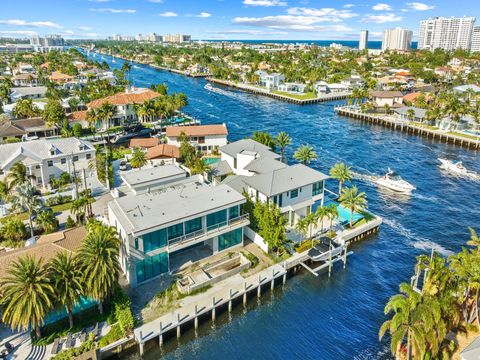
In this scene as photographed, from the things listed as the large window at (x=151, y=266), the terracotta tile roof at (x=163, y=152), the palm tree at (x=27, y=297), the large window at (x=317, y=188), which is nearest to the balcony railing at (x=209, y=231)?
the large window at (x=151, y=266)

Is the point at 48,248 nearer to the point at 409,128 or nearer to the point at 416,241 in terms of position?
the point at 416,241

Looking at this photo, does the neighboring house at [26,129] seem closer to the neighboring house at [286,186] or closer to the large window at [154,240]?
the neighboring house at [286,186]

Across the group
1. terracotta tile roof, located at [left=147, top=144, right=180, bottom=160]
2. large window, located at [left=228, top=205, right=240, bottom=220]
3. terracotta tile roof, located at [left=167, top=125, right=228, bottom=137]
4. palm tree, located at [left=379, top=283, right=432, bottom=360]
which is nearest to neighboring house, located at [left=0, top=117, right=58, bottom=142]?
terracotta tile roof, located at [left=167, top=125, right=228, bottom=137]

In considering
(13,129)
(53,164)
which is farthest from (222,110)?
(53,164)

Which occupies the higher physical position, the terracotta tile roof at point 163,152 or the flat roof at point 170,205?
the flat roof at point 170,205

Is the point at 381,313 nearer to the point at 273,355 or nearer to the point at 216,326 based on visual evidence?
the point at 273,355

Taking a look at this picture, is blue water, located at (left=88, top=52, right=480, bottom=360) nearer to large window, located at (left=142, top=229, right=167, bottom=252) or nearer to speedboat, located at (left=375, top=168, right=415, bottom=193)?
speedboat, located at (left=375, top=168, right=415, bottom=193)
